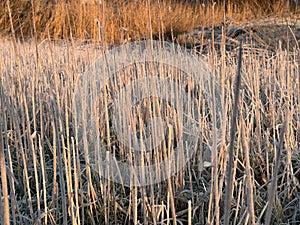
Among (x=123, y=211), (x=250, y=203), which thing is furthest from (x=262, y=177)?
(x=250, y=203)

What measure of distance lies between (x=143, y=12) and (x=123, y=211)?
378 centimetres

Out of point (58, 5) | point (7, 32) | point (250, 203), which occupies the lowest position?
point (250, 203)

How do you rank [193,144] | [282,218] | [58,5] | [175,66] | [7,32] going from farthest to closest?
[58,5]
[7,32]
[175,66]
[193,144]
[282,218]

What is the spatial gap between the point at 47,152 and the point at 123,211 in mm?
438

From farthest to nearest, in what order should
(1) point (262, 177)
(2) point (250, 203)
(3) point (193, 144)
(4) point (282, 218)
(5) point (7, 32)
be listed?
(5) point (7, 32), (3) point (193, 144), (1) point (262, 177), (4) point (282, 218), (2) point (250, 203)

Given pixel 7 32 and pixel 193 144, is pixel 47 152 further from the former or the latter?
pixel 7 32

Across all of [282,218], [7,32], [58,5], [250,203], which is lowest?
[282,218]

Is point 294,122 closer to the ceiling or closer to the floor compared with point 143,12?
closer to the floor

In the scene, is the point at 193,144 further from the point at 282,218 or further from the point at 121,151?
the point at 282,218

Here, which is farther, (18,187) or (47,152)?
(47,152)

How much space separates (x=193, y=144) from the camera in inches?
40.1

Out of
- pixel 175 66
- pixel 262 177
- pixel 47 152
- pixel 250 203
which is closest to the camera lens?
pixel 250 203

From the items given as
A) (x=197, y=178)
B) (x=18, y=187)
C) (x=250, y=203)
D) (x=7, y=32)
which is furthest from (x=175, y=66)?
(x=7, y=32)

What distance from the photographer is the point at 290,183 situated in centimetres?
85
